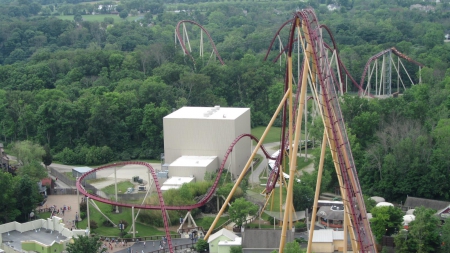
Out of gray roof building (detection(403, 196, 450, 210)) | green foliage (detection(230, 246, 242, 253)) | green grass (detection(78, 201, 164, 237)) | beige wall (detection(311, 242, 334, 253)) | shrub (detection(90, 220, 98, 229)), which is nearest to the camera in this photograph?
green foliage (detection(230, 246, 242, 253))

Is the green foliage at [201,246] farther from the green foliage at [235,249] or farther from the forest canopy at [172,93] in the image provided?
the forest canopy at [172,93]

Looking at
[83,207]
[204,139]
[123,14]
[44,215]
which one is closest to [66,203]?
[83,207]

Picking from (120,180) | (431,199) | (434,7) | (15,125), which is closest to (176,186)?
(120,180)

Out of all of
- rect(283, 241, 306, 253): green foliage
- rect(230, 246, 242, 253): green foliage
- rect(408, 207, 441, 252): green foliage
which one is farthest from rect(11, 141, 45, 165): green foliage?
rect(408, 207, 441, 252): green foliage

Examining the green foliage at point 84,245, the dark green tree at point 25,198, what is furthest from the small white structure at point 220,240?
the dark green tree at point 25,198

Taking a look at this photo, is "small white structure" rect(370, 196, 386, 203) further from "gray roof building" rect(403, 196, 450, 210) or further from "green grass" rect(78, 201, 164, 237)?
"green grass" rect(78, 201, 164, 237)

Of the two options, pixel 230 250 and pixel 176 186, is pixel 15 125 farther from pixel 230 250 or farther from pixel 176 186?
pixel 230 250
